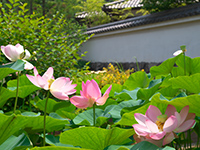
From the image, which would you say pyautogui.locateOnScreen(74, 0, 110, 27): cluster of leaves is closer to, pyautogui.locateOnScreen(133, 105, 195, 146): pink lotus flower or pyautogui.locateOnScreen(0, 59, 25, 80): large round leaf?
pyautogui.locateOnScreen(0, 59, 25, 80): large round leaf

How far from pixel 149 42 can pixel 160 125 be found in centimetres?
693

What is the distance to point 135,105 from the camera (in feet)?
1.91

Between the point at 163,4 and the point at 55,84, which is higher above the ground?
the point at 163,4

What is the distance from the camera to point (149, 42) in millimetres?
7094

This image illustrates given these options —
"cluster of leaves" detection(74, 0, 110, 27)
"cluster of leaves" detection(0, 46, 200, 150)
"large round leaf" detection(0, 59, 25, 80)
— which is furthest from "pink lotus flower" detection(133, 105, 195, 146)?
"cluster of leaves" detection(74, 0, 110, 27)

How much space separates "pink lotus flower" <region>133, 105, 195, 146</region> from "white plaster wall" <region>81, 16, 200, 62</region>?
5.98 m

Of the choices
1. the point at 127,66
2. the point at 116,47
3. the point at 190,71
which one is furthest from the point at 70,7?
the point at 190,71

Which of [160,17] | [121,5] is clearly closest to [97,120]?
[160,17]

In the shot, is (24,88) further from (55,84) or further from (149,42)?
(149,42)

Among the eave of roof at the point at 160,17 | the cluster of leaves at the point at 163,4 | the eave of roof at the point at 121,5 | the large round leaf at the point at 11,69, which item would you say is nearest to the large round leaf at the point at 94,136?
the large round leaf at the point at 11,69

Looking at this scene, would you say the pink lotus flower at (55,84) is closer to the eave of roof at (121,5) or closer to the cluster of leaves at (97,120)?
the cluster of leaves at (97,120)

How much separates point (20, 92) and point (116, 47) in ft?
25.1

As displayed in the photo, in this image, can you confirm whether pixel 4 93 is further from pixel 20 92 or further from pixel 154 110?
pixel 154 110

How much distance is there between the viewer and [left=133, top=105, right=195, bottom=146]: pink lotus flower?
354 mm
